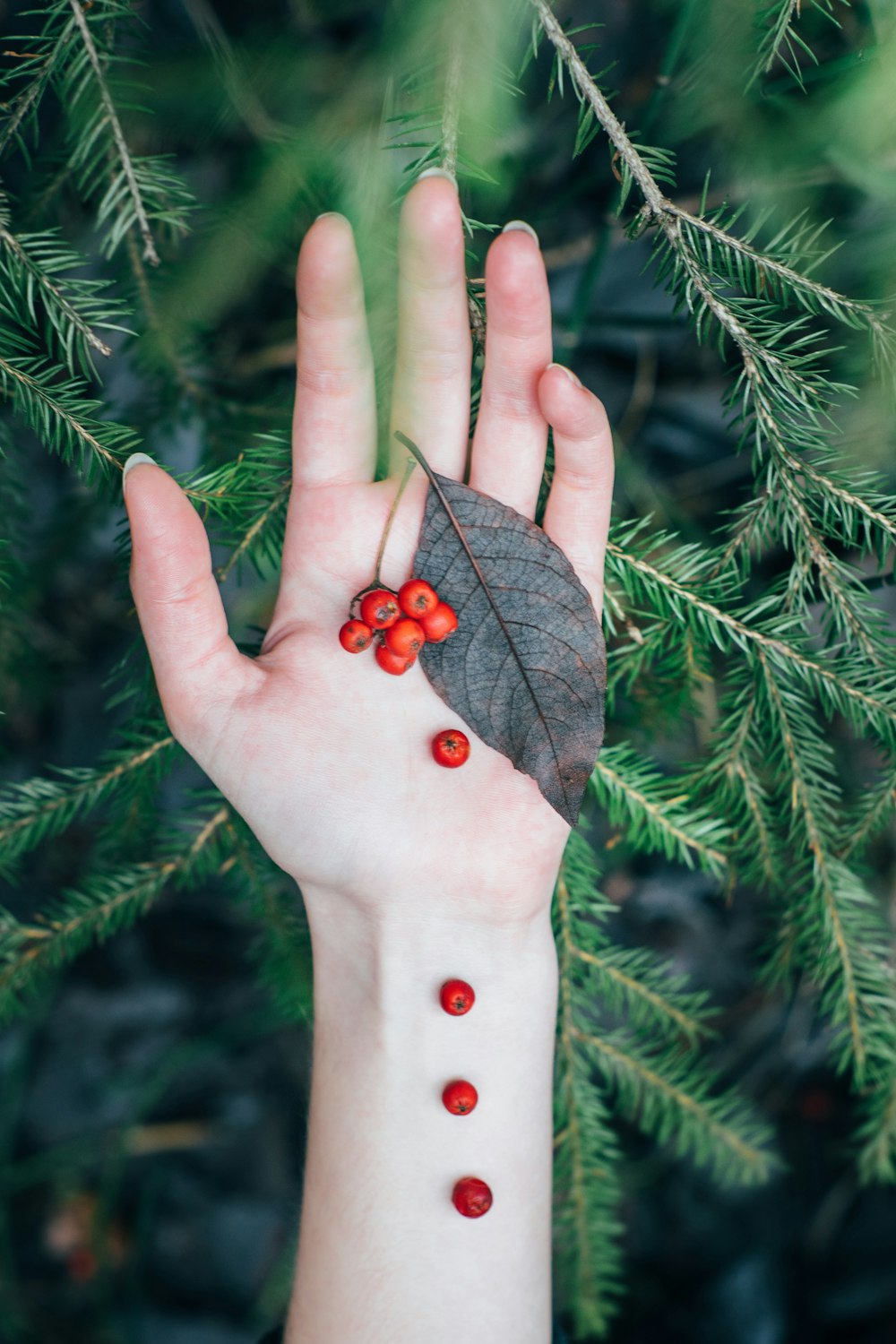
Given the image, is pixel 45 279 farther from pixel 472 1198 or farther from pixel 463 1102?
pixel 472 1198

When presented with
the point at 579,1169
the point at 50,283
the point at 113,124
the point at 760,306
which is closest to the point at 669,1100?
the point at 579,1169

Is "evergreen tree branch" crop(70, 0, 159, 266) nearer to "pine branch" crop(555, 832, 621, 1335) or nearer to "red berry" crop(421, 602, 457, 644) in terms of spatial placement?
"red berry" crop(421, 602, 457, 644)

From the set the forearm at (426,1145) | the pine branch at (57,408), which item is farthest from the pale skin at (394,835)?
the pine branch at (57,408)

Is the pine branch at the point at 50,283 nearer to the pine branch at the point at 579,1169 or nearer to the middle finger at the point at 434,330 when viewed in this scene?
the middle finger at the point at 434,330

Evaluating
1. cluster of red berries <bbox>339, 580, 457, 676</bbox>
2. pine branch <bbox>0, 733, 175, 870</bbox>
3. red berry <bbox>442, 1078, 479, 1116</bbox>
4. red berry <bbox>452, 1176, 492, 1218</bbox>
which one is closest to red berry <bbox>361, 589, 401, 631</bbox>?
cluster of red berries <bbox>339, 580, 457, 676</bbox>

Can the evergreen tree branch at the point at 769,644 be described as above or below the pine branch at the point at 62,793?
above

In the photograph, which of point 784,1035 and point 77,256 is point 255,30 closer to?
point 77,256
